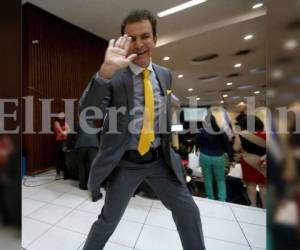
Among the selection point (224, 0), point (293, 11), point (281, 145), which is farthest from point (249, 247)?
point (224, 0)

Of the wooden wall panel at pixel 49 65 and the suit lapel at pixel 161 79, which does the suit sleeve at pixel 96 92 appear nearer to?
the suit lapel at pixel 161 79

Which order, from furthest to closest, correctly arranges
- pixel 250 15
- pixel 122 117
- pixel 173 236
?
pixel 250 15, pixel 173 236, pixel 122 117

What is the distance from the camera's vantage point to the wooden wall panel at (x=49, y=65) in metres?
4.10

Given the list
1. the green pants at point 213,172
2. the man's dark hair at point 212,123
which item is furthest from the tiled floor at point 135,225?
the man's dark hair at point 212,123

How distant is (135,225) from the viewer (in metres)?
2.11

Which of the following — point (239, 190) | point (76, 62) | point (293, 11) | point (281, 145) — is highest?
point (76, 62)

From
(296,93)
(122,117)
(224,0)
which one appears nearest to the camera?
(296,93)

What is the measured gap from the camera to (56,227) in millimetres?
2033

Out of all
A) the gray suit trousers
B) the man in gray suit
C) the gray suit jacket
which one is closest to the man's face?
the man in gray suit

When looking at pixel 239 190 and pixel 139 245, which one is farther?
pixel 239 190

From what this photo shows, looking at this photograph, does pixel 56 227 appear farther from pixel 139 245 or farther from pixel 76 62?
pixel 76 62

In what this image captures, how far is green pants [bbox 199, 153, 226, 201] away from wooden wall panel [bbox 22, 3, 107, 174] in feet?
10.7

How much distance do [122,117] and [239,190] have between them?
3012 millimetres

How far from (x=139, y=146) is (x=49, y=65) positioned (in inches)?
164
